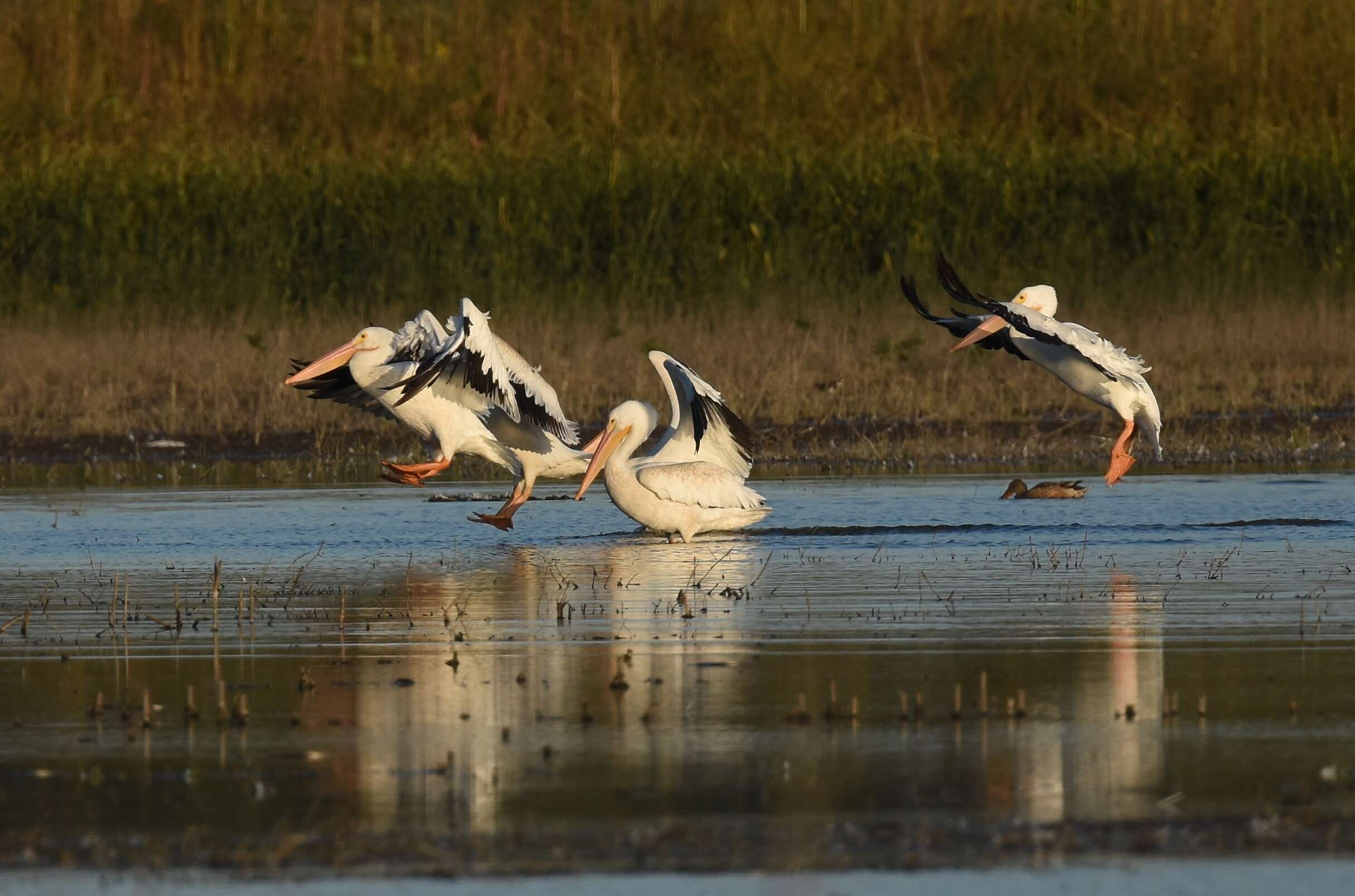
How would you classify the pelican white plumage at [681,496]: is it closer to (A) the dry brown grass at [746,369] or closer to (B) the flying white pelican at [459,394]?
(B) the flying white pelican at [459,394]

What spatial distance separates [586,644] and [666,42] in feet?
83.7

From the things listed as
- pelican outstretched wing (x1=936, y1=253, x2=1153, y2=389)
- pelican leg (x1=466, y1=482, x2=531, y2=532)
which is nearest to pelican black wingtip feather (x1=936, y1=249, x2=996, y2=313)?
pelican outstretched wing (x1=936, y1=253, x2=1153, y2=389)

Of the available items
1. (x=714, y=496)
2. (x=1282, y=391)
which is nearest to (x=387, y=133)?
(x=1282, y=391)

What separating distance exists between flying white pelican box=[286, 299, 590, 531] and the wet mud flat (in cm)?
102

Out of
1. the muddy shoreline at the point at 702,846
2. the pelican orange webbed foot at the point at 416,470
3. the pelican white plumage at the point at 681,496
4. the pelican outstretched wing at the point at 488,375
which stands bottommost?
the muddy shoreline at the point at 702,846

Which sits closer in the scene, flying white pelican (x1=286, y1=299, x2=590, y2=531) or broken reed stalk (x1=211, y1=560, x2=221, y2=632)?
broken reed stalk (x1=211, y1=560, x2=221, y2=632)

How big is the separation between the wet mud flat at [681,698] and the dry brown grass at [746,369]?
230 inches

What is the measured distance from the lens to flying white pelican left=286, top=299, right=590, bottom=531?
37.8ft

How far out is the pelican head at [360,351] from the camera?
494 inches

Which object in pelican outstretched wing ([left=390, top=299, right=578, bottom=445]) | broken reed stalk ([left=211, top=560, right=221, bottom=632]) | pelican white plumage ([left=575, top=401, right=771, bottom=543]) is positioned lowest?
broken reed stalk ([left=211, top=560, right=221, bottom=632])

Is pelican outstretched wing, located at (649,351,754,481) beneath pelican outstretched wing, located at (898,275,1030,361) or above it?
beneath

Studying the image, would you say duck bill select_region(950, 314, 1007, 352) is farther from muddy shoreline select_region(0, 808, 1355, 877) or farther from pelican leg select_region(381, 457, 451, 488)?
muddy shoreline select_region(0, 808, 1355, 877)

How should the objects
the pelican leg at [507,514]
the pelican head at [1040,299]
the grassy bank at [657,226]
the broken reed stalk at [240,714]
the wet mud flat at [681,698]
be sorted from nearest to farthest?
the wet mud flat at [681,698]
the broken reed stalk at [240,714]
the pelican leg at [507,514]
the pelican head at [1040,299]
the grassy bank at [657,226]

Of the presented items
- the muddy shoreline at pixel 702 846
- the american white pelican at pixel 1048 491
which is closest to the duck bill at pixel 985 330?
the american white pelican at pixel 1048 491
